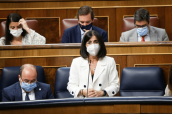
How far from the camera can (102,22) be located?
184 cm

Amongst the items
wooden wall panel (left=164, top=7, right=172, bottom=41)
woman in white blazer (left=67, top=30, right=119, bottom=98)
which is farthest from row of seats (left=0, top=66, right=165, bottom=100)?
wooden wall panel (left=164, top=7, right=172, bottom=41)

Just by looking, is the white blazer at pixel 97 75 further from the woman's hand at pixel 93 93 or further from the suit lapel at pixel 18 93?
the suit lapel at pixel 18 93

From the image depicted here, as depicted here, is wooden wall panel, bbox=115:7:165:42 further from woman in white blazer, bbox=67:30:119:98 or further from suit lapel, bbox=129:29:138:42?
woman in white blazer, bbox=67:30:119:98

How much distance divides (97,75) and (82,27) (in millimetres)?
418

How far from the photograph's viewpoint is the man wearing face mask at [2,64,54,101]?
1.13 m

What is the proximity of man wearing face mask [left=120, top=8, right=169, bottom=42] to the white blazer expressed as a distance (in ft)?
1.33

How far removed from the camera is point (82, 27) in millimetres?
1464

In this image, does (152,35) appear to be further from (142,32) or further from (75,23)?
(75,23)

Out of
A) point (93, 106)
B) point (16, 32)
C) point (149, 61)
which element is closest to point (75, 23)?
point (16, 32)

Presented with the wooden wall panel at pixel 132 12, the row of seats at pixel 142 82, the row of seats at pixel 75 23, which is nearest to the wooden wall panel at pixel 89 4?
the wooden wall panel at pixel 132 12

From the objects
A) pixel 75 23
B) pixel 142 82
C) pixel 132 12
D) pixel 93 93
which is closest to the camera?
pixel 93 93

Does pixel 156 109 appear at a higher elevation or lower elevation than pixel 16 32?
lower

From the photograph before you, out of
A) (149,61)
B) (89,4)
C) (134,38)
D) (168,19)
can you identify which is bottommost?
(149,61)

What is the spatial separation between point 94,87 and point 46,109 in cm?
35
